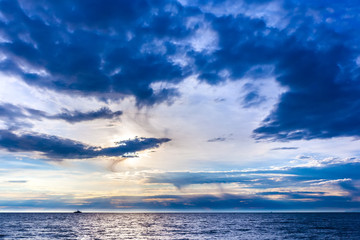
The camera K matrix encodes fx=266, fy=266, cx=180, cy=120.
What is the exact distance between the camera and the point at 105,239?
7488 cm

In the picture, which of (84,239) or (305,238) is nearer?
(84,239)

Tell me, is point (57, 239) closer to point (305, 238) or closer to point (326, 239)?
point (305, 238)

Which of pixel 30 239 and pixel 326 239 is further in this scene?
pixel 326 239

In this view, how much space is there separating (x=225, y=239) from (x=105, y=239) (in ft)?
111

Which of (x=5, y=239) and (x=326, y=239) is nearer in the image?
(x=5, y=239)

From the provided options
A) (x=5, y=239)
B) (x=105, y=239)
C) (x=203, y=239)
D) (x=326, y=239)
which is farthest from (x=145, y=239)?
(x=326, y=239)

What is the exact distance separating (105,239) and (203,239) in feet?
90.6

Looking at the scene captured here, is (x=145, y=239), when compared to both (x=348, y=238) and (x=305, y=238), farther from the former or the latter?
(x=348, y=238)

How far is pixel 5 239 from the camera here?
73312mm

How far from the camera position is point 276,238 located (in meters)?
78.8

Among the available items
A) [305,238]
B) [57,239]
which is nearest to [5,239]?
[57,239]

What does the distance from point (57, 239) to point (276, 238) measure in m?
62.9

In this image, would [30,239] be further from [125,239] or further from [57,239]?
[125,239]

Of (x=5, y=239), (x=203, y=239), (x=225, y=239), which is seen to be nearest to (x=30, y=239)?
(x=5, y=239)
